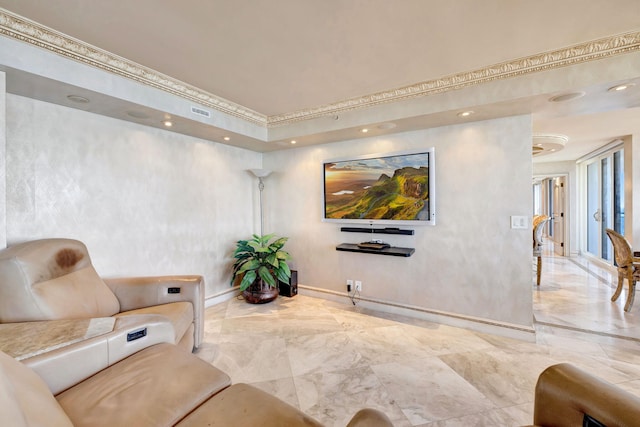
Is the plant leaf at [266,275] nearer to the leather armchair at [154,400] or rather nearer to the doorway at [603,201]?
the leather armchair at [154,400]

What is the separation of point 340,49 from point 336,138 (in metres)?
1.50

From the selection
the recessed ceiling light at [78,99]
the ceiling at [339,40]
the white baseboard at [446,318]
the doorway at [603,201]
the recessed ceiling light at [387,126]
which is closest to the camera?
the ceiling at [339,40]

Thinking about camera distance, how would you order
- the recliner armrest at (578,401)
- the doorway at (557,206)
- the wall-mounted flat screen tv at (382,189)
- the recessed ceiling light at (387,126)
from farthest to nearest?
the doorway at (557,206) → the wall-mounted flat screen tv at (382,189) → the recessed ceiling light at (387,126) → the recliner armrest at (578,401)

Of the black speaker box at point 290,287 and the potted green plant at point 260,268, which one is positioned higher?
the potted green plant at point 260,268

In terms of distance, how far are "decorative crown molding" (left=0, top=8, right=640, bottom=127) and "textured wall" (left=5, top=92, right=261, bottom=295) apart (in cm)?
66

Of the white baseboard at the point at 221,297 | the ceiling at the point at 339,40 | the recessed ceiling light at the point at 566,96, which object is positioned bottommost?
the white baseboard at the point at 221,297

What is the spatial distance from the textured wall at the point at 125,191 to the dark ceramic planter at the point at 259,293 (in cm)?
44

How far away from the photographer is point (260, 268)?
11.7 ft

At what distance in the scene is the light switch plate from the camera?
265 centimetres

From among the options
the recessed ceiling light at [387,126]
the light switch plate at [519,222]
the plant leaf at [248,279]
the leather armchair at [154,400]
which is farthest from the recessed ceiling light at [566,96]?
the plant leaf at [248,279]

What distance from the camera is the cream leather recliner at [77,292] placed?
66.6 inches

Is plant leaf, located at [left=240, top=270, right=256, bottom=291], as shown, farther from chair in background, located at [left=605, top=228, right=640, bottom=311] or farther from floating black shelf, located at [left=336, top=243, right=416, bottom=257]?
chair in background, located at [left=605, top=228, right=640, bottom=311]

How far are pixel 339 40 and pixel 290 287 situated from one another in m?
3.05

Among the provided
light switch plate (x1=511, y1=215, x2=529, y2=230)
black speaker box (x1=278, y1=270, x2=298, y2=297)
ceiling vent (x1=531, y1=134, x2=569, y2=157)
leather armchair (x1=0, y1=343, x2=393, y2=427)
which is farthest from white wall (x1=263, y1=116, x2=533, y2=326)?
leather armchair (x1=0, y1=343, x2=393, y2=427)
